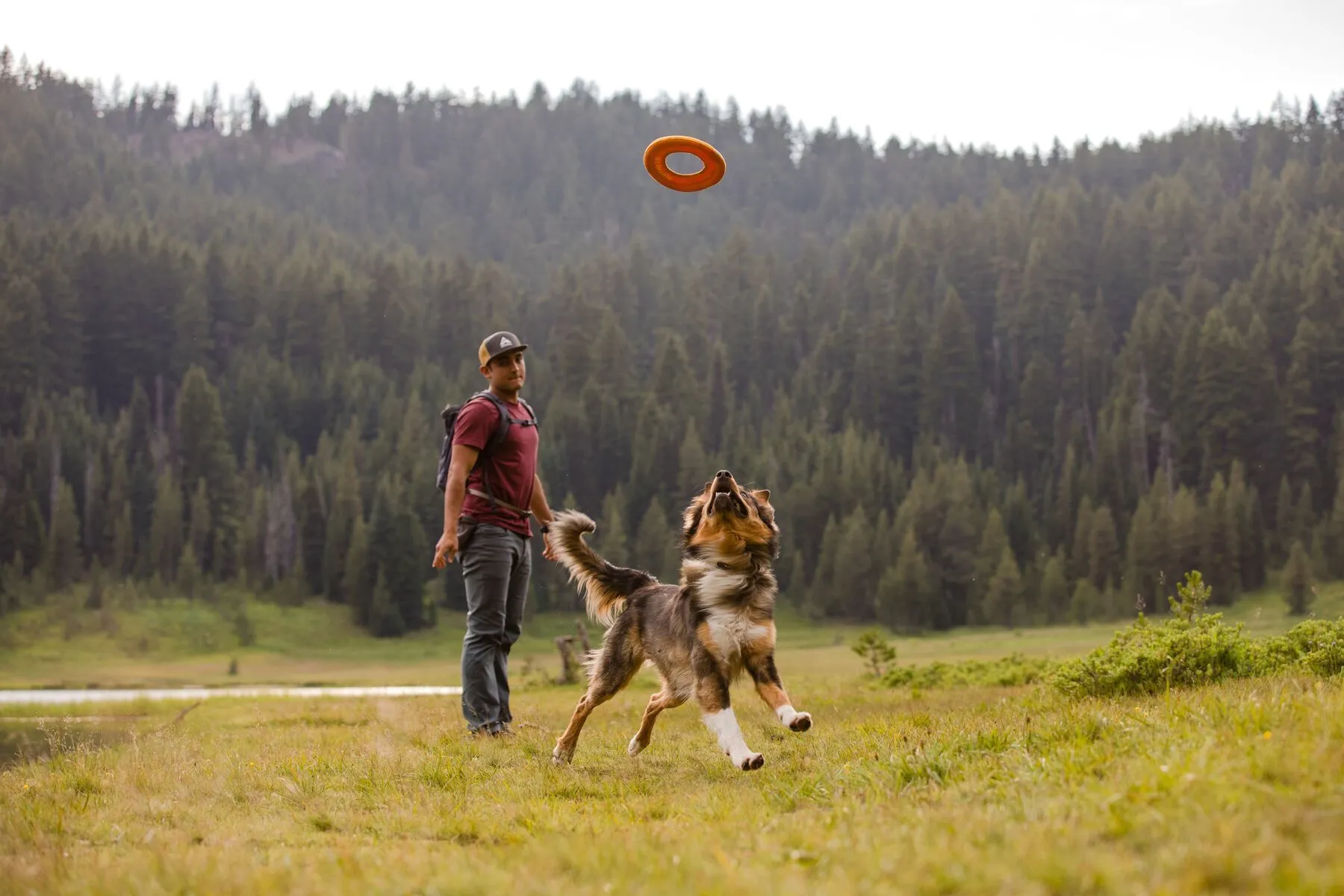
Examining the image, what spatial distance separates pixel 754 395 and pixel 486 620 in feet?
328

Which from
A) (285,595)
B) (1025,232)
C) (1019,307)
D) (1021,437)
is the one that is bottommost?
(285,595)

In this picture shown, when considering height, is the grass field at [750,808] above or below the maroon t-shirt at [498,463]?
below

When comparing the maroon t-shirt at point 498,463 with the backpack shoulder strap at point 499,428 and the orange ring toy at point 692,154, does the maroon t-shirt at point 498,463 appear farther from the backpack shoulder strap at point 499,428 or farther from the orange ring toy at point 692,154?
the orange ring toy at point 692,154

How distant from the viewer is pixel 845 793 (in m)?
6.57

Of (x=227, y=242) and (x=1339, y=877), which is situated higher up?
(x=227, y=242)

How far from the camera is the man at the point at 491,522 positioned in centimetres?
1097

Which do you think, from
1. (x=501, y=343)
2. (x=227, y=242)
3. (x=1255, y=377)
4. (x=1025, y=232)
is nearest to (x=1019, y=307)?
(x=1025, y=232)

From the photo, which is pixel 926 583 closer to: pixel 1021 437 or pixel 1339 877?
pixel 1021 437

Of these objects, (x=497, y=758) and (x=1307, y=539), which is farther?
(x=1307, y=539)

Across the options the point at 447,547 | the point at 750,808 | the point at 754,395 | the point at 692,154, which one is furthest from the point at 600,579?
the point at 754,395

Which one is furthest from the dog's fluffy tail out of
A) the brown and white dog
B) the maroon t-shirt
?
the maroon t-shirt

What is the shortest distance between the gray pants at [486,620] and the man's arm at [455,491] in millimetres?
272

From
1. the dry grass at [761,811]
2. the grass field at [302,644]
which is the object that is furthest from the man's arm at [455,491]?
the grass field at [302,644]

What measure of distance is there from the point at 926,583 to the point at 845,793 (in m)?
64.2
